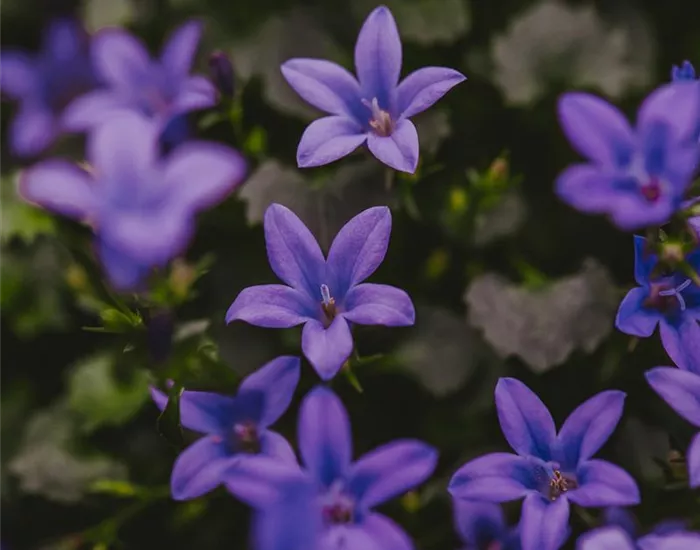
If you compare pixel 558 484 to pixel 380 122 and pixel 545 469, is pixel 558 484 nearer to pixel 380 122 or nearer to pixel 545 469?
pixel 545 469

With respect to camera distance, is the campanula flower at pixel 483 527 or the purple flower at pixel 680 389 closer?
the purple flower at pixel 680 389

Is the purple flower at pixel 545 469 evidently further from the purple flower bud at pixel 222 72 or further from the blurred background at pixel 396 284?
the purple flower bud at pixel 222 72

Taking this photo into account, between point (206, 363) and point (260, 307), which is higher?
point (260, 307)

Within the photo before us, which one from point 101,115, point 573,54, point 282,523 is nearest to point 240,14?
point 101,115

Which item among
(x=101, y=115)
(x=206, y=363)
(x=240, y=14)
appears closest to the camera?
(x=206, y=363)

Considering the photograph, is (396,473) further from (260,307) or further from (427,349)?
(427,349)

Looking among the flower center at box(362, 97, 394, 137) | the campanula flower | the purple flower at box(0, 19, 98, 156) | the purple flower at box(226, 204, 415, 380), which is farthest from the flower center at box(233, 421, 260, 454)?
the purple flower at box(0, 19, 98, 156)

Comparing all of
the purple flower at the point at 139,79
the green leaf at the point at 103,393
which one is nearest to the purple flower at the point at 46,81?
the purple flower at the point at 139,79
